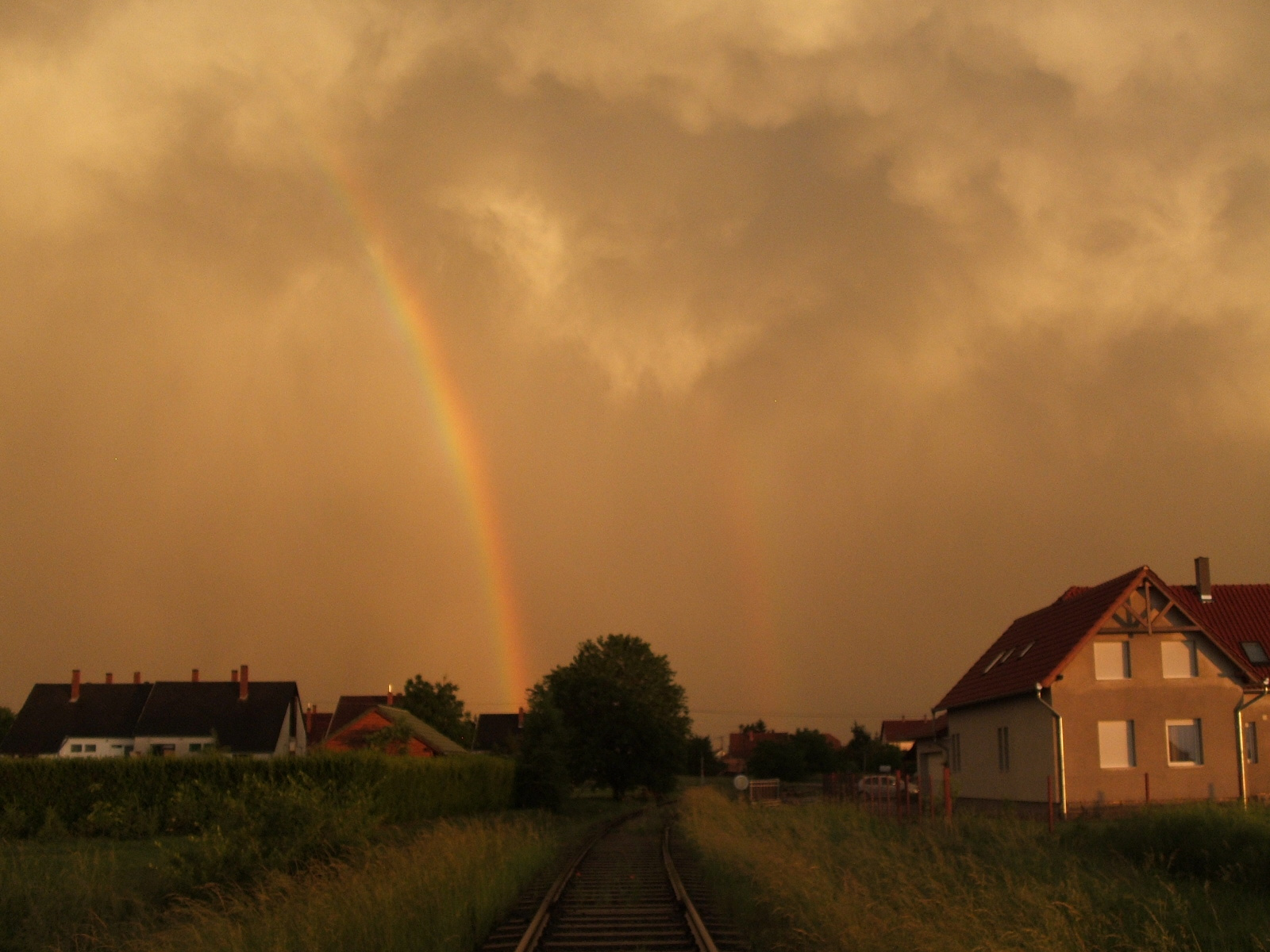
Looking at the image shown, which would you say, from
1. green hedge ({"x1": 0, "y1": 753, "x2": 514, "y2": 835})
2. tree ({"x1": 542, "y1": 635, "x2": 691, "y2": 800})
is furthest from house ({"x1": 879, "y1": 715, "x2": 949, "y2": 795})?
green hedge ({"x1": 0, "y1": 753, "x2": 514, "y2": 835})

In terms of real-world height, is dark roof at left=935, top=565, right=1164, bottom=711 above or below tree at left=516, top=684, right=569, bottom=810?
above

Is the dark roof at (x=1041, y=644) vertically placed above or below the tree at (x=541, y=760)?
above

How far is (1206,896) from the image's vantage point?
1273 cm

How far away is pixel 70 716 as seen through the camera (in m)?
74.0

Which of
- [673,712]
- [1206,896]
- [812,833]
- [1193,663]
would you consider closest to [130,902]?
[812,833]

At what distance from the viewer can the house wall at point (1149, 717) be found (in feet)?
110

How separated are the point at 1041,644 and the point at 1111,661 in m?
2.83

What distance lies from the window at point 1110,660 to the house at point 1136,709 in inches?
1.3

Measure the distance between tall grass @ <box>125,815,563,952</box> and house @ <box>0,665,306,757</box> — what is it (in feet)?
186

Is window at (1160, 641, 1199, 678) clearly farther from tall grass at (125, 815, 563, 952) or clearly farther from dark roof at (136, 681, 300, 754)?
dark roof at (136, 681, 300, 754)

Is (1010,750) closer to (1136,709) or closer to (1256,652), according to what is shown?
(1136,709)

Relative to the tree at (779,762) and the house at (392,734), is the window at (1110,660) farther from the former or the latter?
the tree at (779,762)

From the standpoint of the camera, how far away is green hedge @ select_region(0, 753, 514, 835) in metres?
31.5

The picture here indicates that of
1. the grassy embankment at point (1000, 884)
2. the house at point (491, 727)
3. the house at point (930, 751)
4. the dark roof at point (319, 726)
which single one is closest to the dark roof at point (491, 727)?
the house at point (491, 727)
